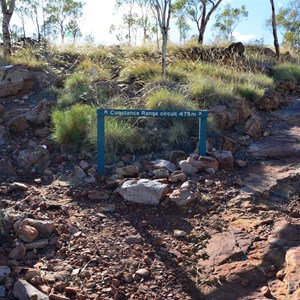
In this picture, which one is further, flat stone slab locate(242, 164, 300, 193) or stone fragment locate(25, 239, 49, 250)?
flat stone slab locate(242, 164, 300, 193)

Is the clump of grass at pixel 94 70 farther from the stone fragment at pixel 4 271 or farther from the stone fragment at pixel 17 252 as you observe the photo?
the stone fragment at pixel 4 271

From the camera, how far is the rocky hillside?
11.0ft

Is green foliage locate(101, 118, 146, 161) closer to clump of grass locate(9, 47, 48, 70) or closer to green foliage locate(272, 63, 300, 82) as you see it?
clump of grass locate(9, 47, 48, 70)

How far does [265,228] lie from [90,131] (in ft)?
10.2

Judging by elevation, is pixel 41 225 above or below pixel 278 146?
below

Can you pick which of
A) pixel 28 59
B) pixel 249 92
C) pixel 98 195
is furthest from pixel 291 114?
pixel 28 59

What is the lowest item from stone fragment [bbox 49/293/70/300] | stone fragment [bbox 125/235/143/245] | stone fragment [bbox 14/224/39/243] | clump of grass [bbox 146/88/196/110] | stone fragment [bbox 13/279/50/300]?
stone fragment [bbox 49/293/70/300]

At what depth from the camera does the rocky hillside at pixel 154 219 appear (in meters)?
3.35

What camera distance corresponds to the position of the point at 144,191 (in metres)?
4.70

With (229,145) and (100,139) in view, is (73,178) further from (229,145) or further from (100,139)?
(229,145)

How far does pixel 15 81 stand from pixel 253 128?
4604 mm

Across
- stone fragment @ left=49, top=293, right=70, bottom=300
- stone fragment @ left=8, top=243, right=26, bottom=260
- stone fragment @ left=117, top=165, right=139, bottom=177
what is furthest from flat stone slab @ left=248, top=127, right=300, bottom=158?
stone fragment @ left=49, top=293, right=70, bottom=300

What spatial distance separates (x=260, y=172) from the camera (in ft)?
18.1

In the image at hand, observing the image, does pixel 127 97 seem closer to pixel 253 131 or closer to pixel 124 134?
pixel 124 134
